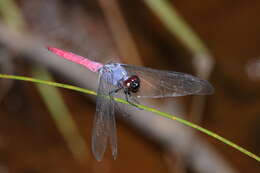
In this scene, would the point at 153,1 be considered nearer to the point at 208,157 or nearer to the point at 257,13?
the point at 208,157

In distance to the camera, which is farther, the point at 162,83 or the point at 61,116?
the point at 61,116

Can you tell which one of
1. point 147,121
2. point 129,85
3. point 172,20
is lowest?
point 147,121

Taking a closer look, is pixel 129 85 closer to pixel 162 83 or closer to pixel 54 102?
pixel 162 83

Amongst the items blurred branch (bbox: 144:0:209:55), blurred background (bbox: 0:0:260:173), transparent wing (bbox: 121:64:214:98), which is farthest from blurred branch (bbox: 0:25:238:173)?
blurred branch (bbox: 144:0:209:55)

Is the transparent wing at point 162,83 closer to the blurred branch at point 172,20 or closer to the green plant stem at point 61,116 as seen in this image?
the blurred branch at point 172,20

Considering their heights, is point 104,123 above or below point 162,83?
below

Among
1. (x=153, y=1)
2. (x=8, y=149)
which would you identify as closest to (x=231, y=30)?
(x=8, y=149)

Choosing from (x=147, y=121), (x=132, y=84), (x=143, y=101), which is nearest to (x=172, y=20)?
(x=132, y=84)
